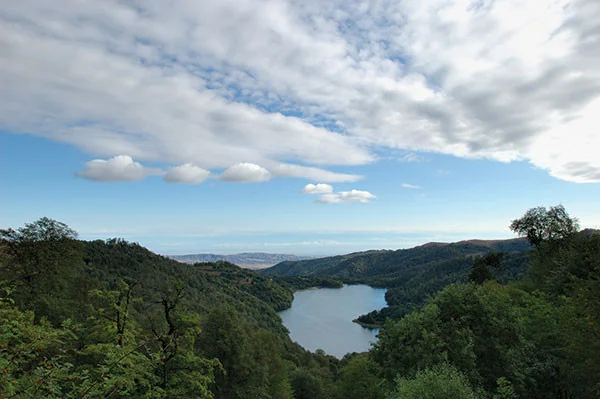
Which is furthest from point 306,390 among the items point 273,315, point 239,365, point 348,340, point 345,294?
point 345,294

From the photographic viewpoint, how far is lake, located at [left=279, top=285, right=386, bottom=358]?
4092 inches

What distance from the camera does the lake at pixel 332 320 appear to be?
104 meters

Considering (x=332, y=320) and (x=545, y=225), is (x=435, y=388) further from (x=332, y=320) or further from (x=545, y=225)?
(x=332, y=320)

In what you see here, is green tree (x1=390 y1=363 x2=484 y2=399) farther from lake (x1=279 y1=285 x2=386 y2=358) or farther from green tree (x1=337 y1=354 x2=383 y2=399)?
lake (x1=279 y1=285 x2=386 y2=358)

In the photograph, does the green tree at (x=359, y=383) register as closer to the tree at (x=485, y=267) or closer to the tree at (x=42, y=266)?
the tree at (x=42, y=266)

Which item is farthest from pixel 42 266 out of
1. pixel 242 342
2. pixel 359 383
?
pixel 359 383

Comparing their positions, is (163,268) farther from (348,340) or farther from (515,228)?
(515,228)

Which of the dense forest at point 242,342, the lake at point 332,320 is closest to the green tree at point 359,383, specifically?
the dense forest at point 242,342

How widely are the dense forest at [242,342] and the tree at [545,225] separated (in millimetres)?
362

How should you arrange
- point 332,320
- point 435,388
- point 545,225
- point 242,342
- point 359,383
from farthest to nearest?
point 332,320 → point 545,225 → point 359,383 → point 242,342 → point 435,388

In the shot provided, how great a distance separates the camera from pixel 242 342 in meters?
25.4

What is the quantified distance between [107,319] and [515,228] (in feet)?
164

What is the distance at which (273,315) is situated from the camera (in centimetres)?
12012

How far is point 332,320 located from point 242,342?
386 feet
